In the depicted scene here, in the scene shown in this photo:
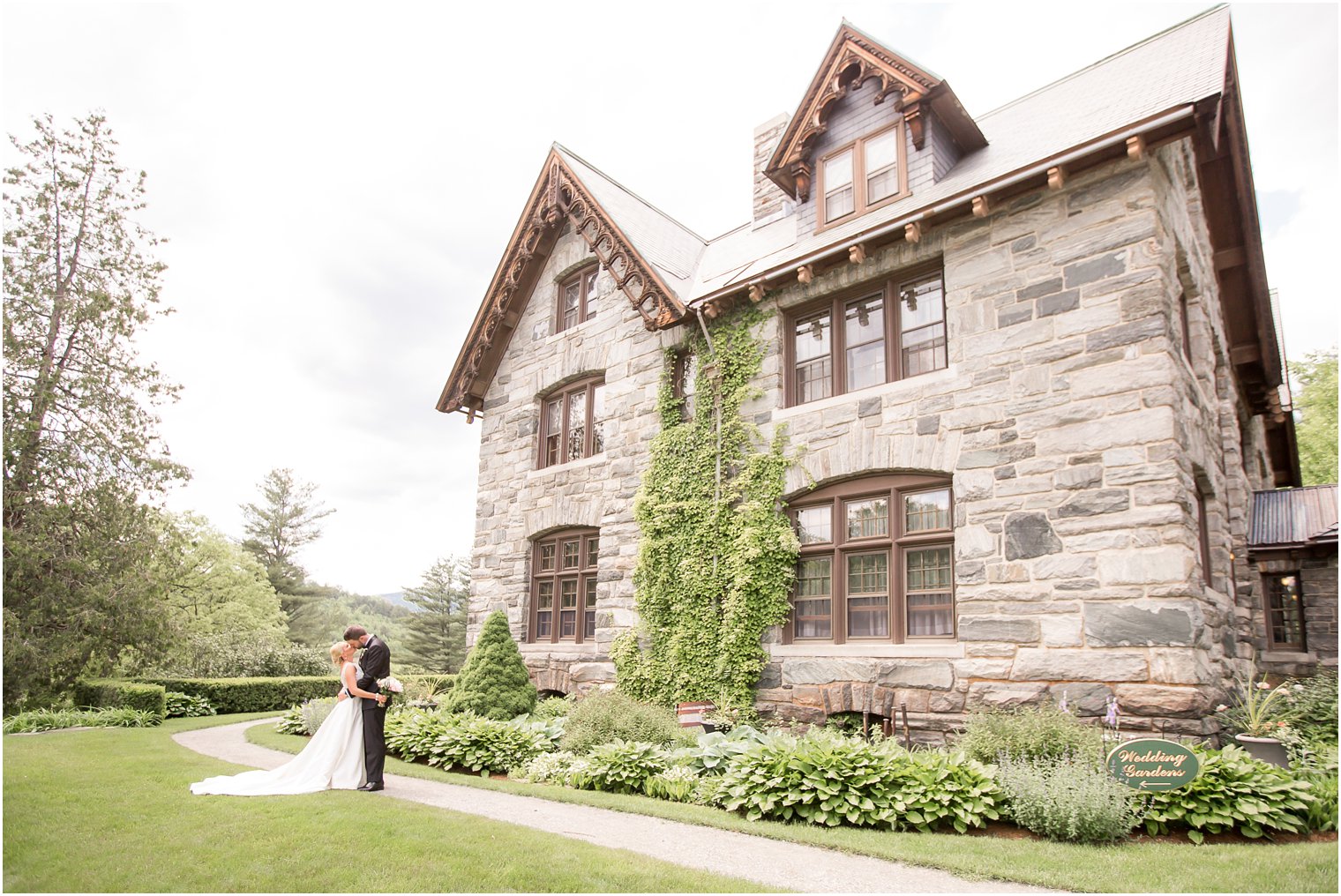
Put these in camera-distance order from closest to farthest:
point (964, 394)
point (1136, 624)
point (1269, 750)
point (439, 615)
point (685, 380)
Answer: point (1269, 750) < point (1136, 624) < point (964, 394) < point (685, 380) < point (439, 615)

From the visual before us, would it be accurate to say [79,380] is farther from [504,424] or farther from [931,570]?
[931,570]

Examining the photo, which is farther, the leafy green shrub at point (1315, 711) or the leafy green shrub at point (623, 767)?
the leafy green shrub at point (1315, 711)

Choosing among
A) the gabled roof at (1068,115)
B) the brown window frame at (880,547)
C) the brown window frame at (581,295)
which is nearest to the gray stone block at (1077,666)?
the brown window frame at (880,547)

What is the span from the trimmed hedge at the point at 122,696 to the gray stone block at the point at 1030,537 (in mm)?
17969

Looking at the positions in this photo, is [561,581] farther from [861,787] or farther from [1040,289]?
[1040,289]

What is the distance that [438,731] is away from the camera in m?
11.6

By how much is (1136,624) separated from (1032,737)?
5.94 ft

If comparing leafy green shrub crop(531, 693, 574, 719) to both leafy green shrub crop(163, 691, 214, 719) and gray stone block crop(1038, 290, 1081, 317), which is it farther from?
leafy green shrub crop(163, 691, 214, 719)

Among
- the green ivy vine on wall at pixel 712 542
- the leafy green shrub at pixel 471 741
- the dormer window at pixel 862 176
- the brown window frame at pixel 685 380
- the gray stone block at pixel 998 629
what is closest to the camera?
the gray stone block at pixel 998 629

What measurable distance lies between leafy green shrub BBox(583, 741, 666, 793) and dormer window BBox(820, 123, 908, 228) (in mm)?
8360

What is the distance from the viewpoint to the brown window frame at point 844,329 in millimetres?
11383

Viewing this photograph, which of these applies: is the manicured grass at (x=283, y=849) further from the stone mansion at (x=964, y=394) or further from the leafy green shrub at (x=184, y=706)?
the leafy green shrub at (x=184, y=706)

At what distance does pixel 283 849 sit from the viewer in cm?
623

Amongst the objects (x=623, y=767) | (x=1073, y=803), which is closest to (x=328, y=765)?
(x=623, y=767)
